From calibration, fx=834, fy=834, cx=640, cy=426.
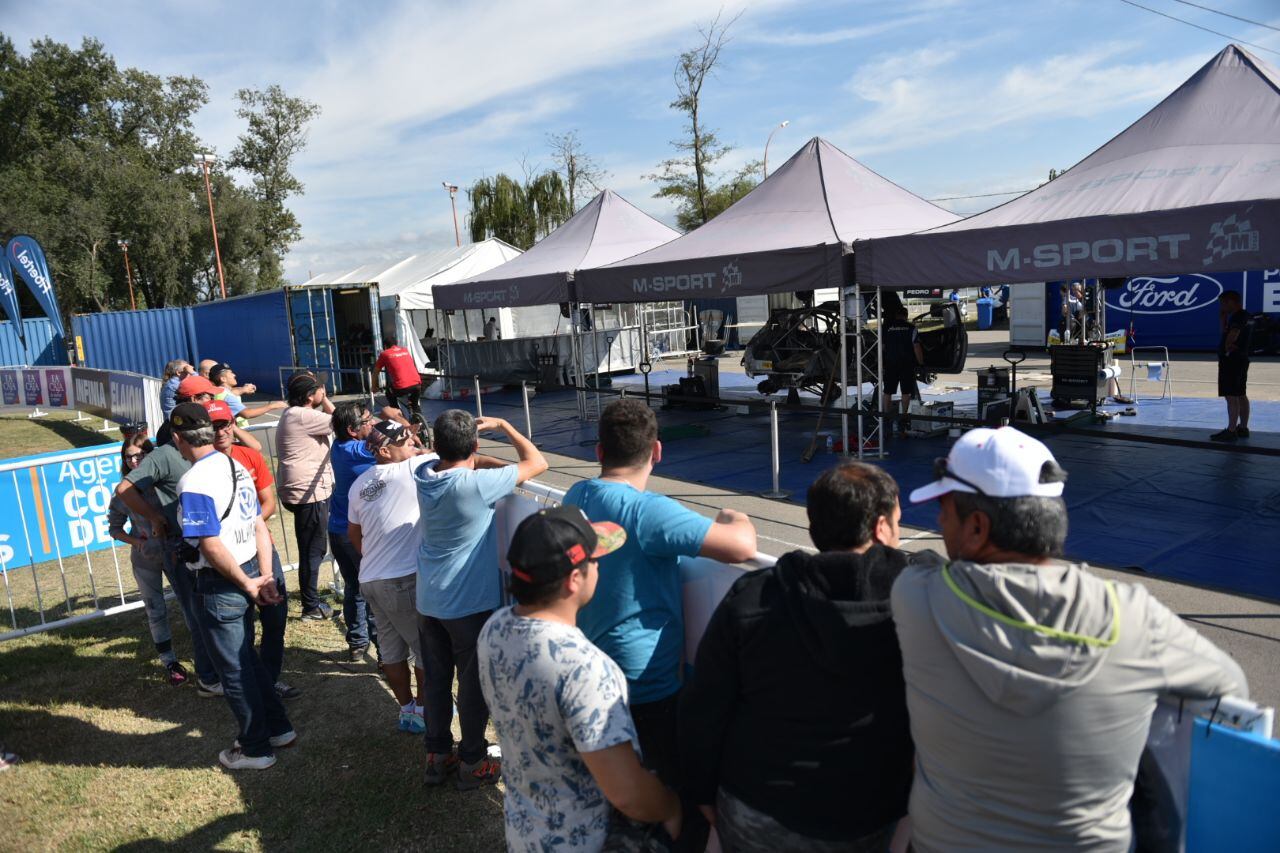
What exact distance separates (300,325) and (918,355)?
16.9 meters

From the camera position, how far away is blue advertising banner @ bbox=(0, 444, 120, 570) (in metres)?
6.92

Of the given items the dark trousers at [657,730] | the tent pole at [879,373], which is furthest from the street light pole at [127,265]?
the dark trousers at [657,730]

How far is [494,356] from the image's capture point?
70.2 feet

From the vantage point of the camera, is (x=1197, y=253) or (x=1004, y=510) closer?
(x=1004, y=510)

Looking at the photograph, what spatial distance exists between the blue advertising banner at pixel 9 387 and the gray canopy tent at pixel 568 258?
1557 centimetres

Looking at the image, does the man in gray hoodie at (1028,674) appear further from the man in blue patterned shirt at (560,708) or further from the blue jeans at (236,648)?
the blue jeans at (236,648)

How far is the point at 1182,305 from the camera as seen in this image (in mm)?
20844

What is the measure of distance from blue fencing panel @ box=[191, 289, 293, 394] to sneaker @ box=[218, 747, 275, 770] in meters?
19.9

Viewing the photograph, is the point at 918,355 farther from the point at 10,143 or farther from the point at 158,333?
the point at 10,143

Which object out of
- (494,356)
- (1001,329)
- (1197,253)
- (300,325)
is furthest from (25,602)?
(1001,329)

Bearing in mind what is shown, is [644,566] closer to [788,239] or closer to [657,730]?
[657,730]

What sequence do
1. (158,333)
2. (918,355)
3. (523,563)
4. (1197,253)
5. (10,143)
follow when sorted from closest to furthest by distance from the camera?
1. (523,563)
2. (1197,253)
3. (918,355)
4. (158,333)
5. (10,143)

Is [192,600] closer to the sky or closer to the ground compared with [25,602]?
closer to the sky

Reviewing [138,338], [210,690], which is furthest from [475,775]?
[138,338]
